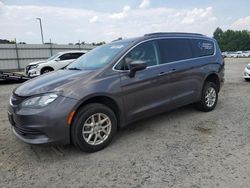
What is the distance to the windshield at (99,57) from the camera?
389cm

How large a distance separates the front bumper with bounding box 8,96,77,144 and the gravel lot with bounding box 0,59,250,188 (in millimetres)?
367

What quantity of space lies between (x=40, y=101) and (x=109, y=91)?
3.24 feet

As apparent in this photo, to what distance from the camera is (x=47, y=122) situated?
3.04 m

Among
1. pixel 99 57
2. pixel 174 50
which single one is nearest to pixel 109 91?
pixel 99 57

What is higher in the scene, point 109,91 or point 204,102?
point 109,91

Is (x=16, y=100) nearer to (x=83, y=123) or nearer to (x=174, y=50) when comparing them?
(x=83, y=123)

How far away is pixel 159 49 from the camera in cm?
438

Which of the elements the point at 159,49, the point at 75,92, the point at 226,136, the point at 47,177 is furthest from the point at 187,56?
the point at 47,177

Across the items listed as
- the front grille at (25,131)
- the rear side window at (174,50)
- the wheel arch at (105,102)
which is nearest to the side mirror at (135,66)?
the wheel arch at (105,102)

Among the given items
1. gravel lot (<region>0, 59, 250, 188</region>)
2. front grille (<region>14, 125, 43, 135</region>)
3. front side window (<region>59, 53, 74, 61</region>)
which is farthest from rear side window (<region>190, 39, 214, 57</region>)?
front side window (<region>59, 53, 74, 61</region>)

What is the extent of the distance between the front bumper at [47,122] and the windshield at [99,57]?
0.97 m

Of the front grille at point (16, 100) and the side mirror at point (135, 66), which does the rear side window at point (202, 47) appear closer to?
the side mirror at point (135, 66)

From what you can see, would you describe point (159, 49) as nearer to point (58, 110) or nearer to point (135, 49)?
point (135, 49)

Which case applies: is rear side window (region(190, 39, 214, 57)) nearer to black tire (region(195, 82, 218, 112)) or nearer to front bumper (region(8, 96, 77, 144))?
black tire (region(195, 82, 218, 112))
